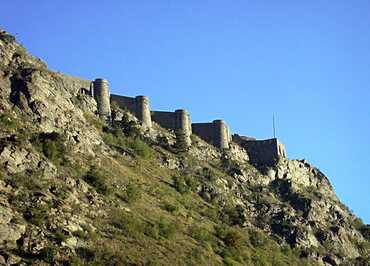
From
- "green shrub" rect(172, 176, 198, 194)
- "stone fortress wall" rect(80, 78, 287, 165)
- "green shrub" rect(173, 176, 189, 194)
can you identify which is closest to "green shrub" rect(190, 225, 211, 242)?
"green shrub" rect(173, 176, 189, 194)

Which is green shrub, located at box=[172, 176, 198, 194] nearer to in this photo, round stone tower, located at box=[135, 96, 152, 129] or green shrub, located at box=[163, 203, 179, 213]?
green shrub, located at box=[163, 203, 179, 213]

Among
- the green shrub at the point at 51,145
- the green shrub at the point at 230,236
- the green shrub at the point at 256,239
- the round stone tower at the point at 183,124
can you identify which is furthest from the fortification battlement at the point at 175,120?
the green shrub at the point at 51,145

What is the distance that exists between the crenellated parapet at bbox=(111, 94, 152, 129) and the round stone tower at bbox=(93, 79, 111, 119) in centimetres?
397

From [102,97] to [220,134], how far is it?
54.8 feet

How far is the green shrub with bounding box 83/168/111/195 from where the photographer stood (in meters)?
57.8

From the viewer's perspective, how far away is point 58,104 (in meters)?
65.9

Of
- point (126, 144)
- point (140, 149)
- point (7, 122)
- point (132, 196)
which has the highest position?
point (126, 144)

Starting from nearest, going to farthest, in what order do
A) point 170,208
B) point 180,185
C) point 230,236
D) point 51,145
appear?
point 51,145, point 170,208, point 230,236, point 180,185

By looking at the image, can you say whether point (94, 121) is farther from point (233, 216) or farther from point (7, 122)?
point (7, 122)

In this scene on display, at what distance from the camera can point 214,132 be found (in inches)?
3607

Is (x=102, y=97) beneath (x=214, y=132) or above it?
above

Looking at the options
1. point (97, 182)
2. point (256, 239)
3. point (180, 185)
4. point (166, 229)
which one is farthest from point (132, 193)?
point (256, 239)

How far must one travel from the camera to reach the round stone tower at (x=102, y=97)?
79375 mm

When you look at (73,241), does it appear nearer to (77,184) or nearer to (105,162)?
(77,184)
